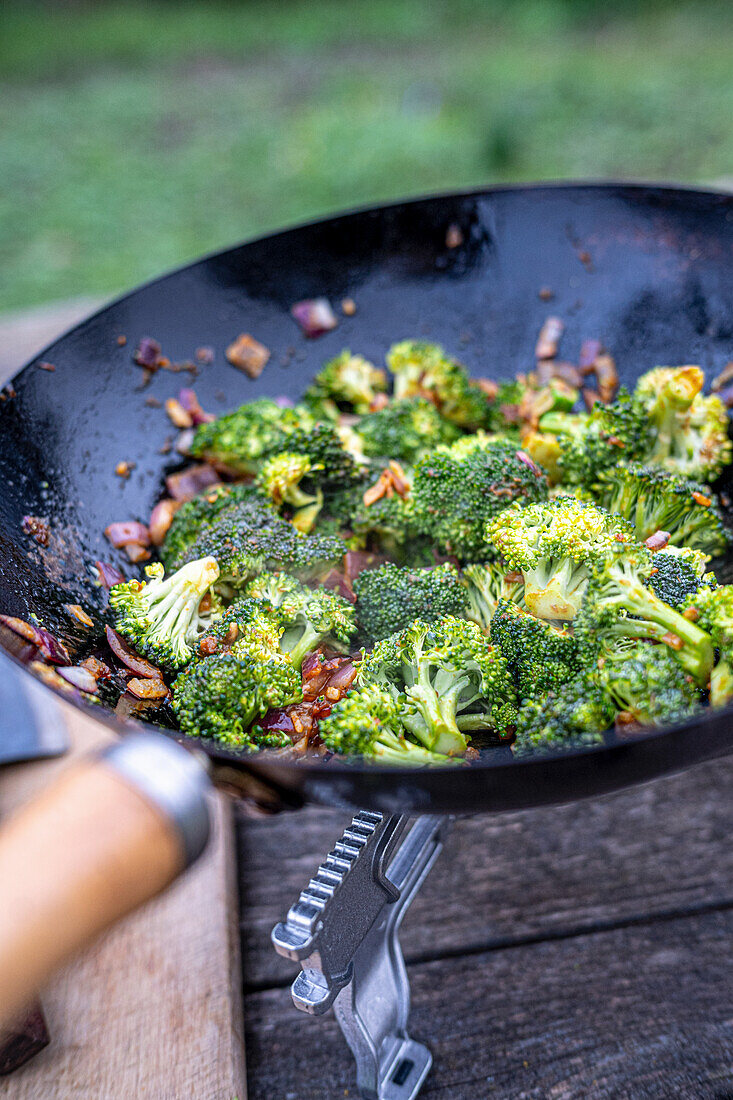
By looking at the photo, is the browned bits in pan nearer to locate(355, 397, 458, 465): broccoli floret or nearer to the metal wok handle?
locate(355, 397, 458, 465): broccoli floret

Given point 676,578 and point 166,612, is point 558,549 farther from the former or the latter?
point 166,612

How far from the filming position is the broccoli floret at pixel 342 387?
176 centimetres

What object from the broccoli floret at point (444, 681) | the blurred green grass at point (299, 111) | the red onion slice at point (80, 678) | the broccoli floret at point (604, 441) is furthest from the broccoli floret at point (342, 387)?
the blurred green grass at point (299, 111)

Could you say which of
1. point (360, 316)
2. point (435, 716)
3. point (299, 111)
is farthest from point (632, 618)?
point (299, 111)

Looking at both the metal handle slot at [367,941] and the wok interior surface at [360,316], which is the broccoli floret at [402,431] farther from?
the metal handle slot at [367,941]

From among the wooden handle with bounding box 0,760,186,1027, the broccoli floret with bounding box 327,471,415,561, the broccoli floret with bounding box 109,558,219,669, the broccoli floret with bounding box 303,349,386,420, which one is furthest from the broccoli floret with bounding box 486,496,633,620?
the wooden handle with bounding box 0,760,186,1027

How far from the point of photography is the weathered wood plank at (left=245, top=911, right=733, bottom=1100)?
136 cm

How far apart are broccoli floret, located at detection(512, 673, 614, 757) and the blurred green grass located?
4125mm

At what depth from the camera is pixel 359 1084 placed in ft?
4.31

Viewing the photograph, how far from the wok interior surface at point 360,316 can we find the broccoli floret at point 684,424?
0.29 feet

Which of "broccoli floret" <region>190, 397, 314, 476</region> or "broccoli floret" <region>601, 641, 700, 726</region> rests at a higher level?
"broccoli floret" <region>190, 397, 314, 476</region>

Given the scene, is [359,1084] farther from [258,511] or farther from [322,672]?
[258,511]

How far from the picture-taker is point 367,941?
122 centimetres

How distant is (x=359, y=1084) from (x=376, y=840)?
50cm
